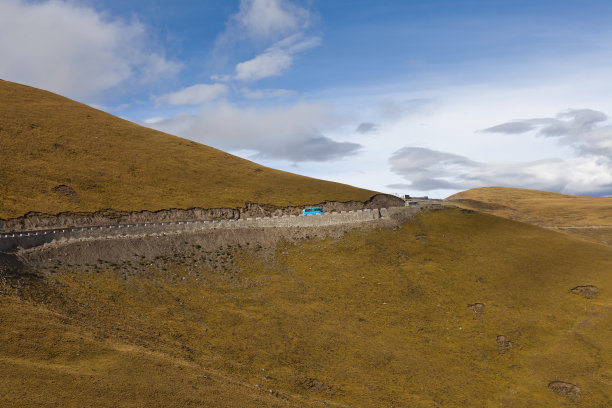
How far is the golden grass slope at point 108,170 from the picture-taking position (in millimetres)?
79500

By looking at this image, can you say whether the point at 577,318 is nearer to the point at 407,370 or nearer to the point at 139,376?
the point at 407,370

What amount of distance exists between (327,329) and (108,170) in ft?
225

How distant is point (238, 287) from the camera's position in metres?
61.8

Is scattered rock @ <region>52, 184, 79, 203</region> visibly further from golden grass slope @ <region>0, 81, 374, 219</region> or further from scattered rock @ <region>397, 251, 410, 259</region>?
scattered rock @ <region>397, 251, 410, 259</region>

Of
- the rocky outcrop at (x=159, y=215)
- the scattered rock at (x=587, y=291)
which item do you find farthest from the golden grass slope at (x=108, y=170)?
the scattered rock at (x=587, y=291)

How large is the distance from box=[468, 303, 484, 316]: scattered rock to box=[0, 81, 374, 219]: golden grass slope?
48.1 metres

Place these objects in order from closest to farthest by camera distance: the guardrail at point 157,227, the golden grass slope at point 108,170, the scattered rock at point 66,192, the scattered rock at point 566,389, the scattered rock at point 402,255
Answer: the scattered rock at point 566,389, the guardrail at point 157,227, the scattered rock at point 402,255, the scattered rock at point 66,192, the golden grass slope at point 108,170

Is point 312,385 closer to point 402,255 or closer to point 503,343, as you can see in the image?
point 503,343

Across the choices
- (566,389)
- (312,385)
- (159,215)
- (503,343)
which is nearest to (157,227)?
(159,215)

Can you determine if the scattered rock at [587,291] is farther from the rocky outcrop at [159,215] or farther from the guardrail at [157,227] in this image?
the rocky outcrop at [159,215]

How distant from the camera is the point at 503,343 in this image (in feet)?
183

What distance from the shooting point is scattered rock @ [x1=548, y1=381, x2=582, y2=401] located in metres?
47.8

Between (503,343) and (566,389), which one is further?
(503,343)

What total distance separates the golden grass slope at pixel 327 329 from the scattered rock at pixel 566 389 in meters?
0.71
